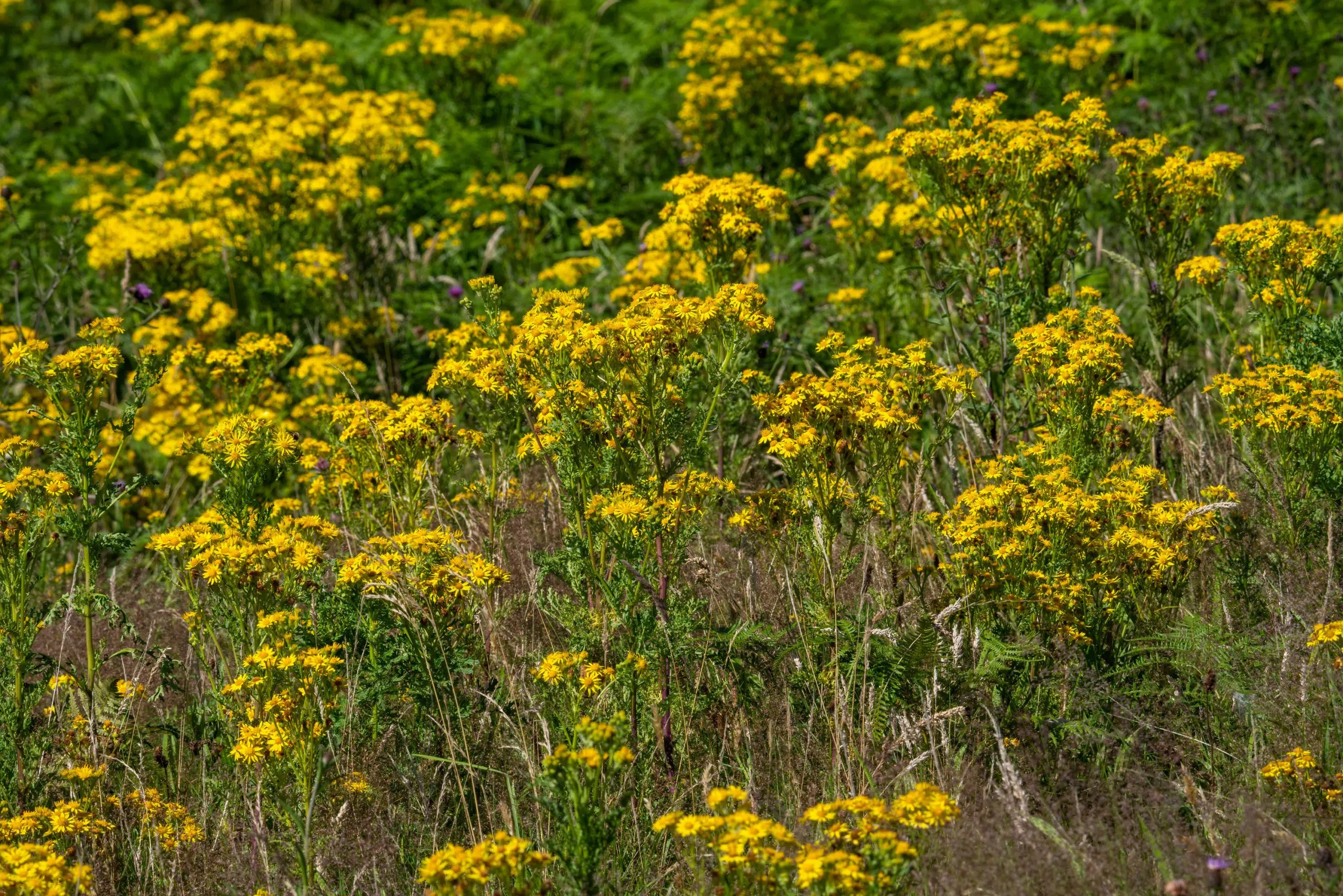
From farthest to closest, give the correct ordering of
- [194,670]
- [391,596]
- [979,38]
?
[979,38], [194,670], [391,596]

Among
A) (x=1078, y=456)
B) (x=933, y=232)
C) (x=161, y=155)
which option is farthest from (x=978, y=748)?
(x=161, y=155)

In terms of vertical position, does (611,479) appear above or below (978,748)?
above

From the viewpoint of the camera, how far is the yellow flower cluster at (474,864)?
230cm

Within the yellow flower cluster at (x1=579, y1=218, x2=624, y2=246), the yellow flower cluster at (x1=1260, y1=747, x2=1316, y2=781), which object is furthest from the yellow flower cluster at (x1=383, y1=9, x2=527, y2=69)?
the yellow flower cluster at (x1=1260, y1=747, x2=1316, y2=781)

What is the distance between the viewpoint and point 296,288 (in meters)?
6.33

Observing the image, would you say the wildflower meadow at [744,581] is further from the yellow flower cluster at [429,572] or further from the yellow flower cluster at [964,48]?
the yellow flower cluster at [964,48]

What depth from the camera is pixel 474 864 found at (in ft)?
7.58

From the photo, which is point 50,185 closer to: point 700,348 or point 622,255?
point 622,255

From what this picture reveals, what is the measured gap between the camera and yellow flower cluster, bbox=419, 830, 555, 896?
7.54ft

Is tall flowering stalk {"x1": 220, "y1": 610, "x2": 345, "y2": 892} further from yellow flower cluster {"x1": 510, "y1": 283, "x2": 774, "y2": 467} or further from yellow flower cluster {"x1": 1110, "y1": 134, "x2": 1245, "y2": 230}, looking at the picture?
yellow flower cluster {"x1": 1110, "y1": 134, "x2": 1245, "y2": 230}

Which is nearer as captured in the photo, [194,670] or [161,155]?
[194,670]

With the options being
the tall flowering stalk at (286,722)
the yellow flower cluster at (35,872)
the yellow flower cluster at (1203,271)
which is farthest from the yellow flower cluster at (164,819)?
the yellow flower cluster at (1203,271)

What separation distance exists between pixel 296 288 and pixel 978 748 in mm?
4342

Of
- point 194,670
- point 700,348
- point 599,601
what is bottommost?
point 194,670
